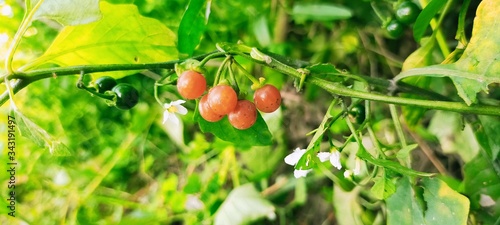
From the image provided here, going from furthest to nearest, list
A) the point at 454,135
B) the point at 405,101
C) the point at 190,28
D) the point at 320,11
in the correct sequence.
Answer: the point at 320,11 < the point at 454,135 < the point at 190,28 < the point at 405,101

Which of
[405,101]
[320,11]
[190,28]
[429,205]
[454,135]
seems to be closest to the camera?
[405,101]

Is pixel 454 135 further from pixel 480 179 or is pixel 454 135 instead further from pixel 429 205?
pixel 429 205

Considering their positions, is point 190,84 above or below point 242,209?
above

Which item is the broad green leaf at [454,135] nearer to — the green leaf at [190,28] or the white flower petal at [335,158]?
the white flower petal at [335,158]

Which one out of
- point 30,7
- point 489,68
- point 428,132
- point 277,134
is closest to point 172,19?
point 277,134

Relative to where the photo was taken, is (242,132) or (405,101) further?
(242,132)

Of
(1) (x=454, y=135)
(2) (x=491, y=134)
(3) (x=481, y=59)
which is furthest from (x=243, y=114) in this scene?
(1) (x=454, y=135)

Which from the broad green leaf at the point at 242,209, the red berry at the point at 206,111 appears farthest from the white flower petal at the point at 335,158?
the broad green leaf at the point at 242,209
